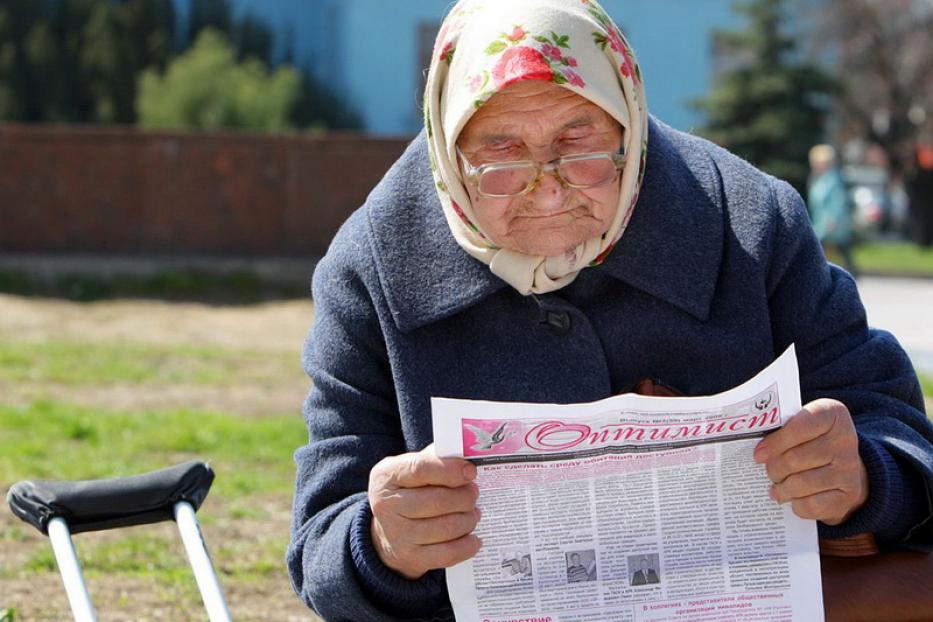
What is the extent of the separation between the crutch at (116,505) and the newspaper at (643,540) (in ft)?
2.14

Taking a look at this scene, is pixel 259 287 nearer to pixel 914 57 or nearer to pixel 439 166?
pixel 439 166

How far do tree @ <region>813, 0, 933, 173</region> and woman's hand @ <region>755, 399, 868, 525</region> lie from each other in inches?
1034

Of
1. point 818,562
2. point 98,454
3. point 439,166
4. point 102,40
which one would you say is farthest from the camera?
point 102,40

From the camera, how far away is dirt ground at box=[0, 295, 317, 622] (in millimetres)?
3691

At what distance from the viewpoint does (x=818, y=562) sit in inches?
77.6

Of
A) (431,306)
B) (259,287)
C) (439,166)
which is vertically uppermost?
(439,166)

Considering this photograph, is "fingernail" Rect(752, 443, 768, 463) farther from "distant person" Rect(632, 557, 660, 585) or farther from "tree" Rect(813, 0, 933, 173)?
"tree" Rect(813, 0, 933, 173)

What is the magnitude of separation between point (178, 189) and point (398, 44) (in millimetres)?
14959

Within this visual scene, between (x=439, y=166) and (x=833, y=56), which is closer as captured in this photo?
(x=439, y=166)

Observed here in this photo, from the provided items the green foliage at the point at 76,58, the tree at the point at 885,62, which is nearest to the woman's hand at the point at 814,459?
the green foliage at the point at 76,58

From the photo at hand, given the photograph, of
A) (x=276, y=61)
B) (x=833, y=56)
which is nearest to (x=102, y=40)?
(x=276, y=61)

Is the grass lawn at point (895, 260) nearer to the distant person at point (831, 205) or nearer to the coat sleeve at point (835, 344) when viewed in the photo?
the distant person at point (831, 205)

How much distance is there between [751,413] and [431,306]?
61cm

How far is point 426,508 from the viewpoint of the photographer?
75.3 inches
